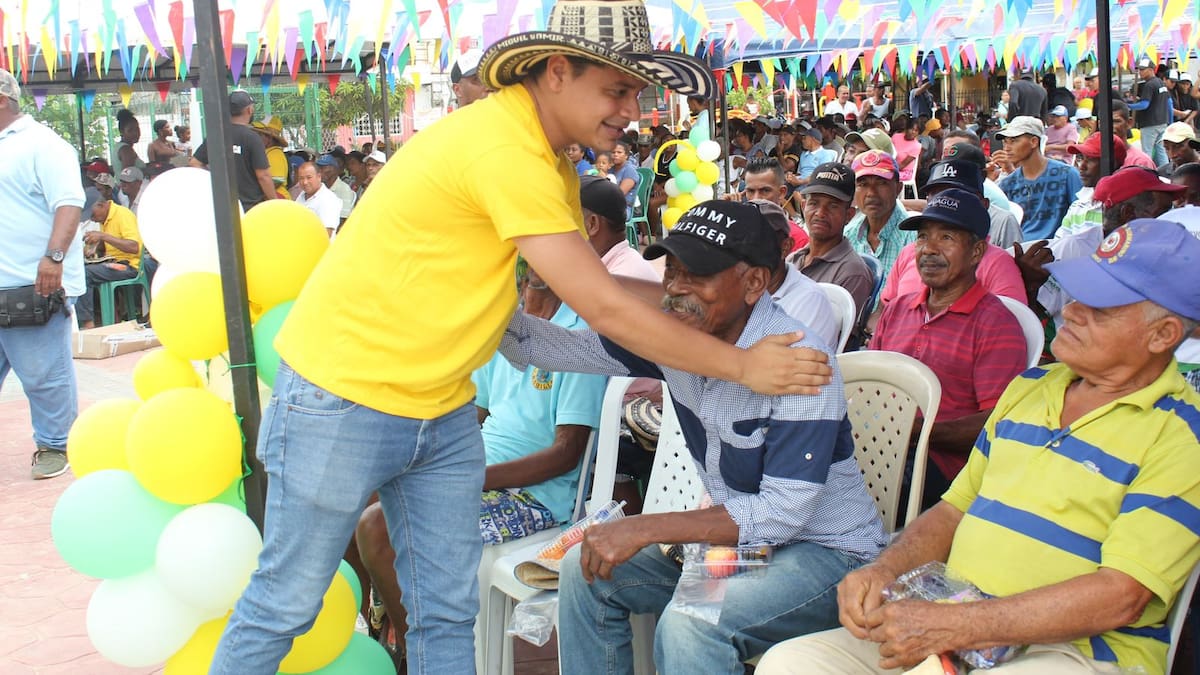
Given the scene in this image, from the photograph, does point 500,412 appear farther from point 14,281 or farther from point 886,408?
point 14,281

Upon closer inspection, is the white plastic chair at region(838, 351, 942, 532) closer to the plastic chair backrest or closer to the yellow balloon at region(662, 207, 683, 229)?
the plastic chair backrest

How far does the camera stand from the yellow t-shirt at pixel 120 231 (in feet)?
34.7

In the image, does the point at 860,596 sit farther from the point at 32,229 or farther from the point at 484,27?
the point at 484,27

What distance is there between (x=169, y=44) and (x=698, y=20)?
5.24 meters

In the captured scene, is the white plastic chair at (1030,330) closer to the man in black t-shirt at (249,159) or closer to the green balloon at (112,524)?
the green balloon at (112,524)

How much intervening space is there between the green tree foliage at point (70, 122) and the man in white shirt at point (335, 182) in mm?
10088

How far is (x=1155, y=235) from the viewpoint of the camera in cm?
208

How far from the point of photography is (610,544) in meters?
2.35

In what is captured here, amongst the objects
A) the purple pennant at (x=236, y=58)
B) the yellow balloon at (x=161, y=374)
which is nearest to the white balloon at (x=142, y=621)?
the yellow balloon at (x=161, y=374)

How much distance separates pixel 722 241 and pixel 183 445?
1.39 meters

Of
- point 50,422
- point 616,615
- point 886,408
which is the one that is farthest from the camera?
point 50,422

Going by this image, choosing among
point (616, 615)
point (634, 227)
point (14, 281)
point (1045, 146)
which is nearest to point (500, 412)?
point (616, 615)

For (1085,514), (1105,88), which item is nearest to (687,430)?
(1085,514)

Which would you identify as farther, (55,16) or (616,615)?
(55,16)
